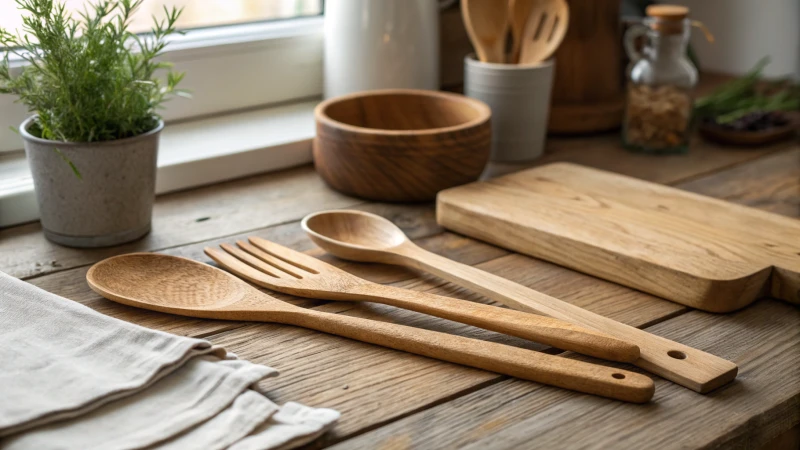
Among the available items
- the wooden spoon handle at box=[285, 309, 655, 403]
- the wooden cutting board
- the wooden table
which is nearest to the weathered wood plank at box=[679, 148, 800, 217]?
the wooden table

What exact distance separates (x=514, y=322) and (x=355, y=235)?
0.26 metres

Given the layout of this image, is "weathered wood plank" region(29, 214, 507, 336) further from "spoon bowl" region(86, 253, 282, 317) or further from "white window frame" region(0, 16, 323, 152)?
"white window frame" region(0, 16, 323, 152)

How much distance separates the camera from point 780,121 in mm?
1243

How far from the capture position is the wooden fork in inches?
24.5

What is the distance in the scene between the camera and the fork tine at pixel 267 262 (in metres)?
0.76

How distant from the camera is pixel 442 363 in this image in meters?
0.63

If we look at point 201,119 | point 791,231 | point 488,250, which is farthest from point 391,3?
point 791,231

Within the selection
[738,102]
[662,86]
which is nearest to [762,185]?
[662,86]

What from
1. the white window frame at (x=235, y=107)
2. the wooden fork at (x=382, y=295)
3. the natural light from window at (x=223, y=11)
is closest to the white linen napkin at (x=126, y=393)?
the wooden fork at (x=382, y=295)

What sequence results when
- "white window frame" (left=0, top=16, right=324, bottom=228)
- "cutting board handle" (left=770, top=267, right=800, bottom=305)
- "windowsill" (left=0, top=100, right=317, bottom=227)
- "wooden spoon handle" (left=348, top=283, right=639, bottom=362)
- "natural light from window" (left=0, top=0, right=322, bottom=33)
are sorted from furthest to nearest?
"natural light from window" (left=0, top=0, right=322, bottom=33), "white window frame" (left=0, top=16, right=324, bottom=228), "windowsill" (left=0, top=100, right=317, bottom=227), "cutting board handle" (left=770, top=267, right=800, bottom=305), "wooden spoon handle" (left=348, top=283, right=639, bottom=362)

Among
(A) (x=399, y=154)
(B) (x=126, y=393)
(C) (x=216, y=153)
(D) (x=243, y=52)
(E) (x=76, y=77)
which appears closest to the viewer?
(B) (x=126, y=393)

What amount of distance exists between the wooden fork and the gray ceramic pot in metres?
0.10

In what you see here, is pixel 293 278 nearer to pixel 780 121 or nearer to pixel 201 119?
pixel 201 119

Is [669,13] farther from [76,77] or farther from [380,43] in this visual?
[76,77]
